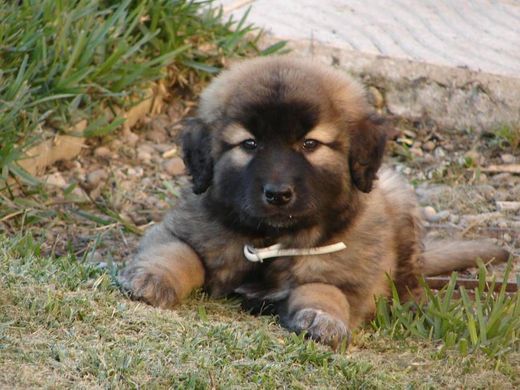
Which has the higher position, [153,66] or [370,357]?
[370,357]

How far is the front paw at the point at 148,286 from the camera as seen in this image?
3.73m

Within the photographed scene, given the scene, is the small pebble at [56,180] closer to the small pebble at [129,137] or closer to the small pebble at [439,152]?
the small pebble at [129,137]

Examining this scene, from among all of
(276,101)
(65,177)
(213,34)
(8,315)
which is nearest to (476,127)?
(213,34)

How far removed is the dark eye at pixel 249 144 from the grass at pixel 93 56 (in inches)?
62.6

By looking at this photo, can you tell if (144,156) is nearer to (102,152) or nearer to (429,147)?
(102,152)

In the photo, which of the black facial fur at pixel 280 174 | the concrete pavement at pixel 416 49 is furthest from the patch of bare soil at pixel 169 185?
the black facial fur at pixel 280 174

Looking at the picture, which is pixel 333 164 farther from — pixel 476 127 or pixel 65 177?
pixel 476 127

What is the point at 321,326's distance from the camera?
3.60 m

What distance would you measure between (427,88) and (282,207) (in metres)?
2.89

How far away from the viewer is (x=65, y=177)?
561cm

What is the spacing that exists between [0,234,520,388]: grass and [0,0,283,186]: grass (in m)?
1.52

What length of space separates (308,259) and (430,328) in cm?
51

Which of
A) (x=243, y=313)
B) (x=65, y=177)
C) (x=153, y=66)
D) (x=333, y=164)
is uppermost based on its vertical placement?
(x=333, y=164)

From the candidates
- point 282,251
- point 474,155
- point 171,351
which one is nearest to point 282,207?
point 282,251
